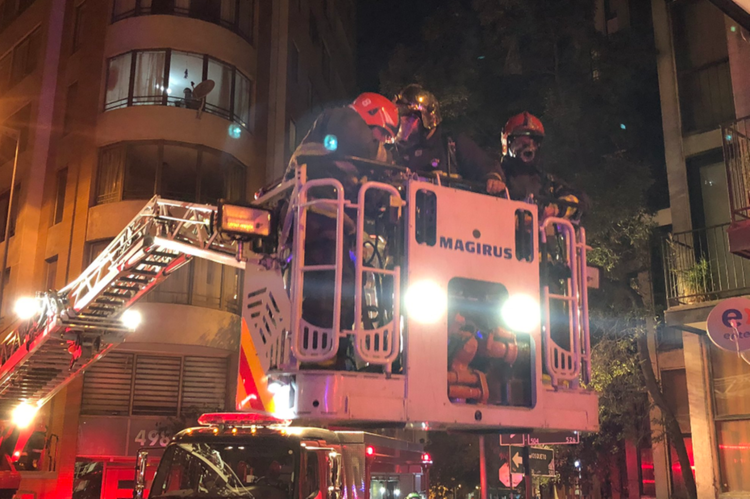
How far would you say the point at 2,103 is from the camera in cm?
2738

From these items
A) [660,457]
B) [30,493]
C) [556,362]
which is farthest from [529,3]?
[30,493]

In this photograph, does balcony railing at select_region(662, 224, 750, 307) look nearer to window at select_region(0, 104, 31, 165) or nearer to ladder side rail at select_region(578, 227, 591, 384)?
ladder side rail at select_region(578, 227, 591, 384)

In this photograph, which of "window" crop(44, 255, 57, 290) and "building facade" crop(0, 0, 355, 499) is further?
"window" crop(44, 255, 57, 290)

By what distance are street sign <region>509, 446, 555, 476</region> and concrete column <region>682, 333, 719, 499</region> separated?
301 cm

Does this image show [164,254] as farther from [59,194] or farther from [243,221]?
[59,194]

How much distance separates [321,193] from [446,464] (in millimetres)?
16070

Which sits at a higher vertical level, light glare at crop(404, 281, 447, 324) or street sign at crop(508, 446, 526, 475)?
light glare at crop(404, 281, 447, 324)

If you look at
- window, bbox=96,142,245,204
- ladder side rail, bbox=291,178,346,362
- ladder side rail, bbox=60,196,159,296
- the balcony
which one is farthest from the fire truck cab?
window, bbox=96,142,245,204

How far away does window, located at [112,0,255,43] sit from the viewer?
22.9 m

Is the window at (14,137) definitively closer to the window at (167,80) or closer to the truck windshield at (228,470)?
the window at (167,80)

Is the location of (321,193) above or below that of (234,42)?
below

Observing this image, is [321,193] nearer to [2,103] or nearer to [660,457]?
[660,457]

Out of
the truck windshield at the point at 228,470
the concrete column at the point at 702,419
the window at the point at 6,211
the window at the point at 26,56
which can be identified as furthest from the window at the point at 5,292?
the concrete column at the point at 702,419

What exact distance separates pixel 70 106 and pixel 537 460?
19704 millimetres
